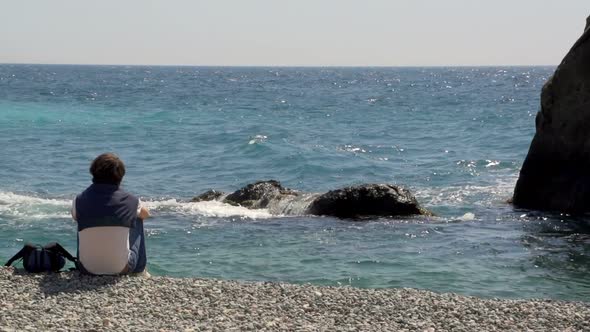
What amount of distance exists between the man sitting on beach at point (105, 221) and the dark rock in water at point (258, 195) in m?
→ 9.94

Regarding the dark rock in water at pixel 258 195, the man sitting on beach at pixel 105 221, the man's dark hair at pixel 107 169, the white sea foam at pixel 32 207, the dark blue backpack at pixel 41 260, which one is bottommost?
the white sea foam at pixel 32 207

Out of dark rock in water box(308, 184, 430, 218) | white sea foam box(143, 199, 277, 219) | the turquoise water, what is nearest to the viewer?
the turquoise water

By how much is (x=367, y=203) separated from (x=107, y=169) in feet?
30.3

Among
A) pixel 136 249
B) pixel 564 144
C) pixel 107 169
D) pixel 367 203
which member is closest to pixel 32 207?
pixel 367 203

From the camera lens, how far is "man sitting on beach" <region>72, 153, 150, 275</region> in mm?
10531

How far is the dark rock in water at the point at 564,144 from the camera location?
769 inches

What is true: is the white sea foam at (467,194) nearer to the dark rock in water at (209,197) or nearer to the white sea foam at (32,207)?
the dark rock in water at (209,197)

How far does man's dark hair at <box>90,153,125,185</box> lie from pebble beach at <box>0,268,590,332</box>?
1163 millimetres

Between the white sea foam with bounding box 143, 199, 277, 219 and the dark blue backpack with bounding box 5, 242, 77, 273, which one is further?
the white sea foam with bounding box 143, 199, 277, 219

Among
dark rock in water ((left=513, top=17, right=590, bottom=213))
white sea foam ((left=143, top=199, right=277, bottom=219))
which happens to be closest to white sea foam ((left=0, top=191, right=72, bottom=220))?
white sea foam ((left=143, top=199, right=277, bottom=219))

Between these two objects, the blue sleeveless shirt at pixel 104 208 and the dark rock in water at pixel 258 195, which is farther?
the dark rock in water at pixel 258 195

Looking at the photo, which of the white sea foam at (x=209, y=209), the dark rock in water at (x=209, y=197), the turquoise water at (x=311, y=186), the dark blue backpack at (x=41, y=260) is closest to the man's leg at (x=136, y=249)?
the dark blue backpack at (x=41, y=260)

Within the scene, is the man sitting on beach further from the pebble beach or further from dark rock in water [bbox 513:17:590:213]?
dark rock in water [bbox 513:17:590:213]

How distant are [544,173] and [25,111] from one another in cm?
4008
